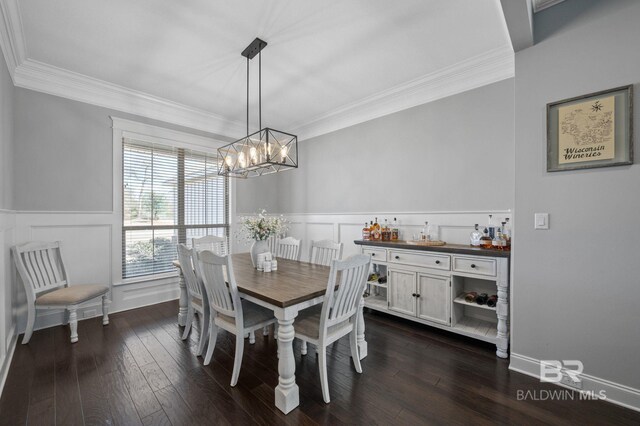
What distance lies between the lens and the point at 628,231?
172 cm

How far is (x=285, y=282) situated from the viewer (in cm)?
210

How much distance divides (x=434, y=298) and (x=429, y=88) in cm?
243

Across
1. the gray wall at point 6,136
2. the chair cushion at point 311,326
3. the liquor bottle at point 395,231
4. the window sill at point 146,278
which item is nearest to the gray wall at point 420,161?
the liquor bottle at point 395,231

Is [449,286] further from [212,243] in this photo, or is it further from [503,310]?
[212,243]

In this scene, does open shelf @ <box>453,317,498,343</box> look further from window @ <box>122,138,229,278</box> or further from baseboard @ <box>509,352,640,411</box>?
window @ <box>122,138,229,278</box>

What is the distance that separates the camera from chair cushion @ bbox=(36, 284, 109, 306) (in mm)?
2588

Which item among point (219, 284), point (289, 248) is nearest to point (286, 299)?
point (219, 284)

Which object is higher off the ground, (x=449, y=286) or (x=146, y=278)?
(x=449, y=286)

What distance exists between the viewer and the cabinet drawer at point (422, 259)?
8.84 ft

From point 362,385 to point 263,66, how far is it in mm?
3155

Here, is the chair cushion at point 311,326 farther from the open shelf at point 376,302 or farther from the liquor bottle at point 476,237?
the liquor bottle at point 476,237

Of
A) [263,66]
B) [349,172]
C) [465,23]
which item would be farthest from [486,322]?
[263,66]

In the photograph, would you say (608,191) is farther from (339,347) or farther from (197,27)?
(197,27)

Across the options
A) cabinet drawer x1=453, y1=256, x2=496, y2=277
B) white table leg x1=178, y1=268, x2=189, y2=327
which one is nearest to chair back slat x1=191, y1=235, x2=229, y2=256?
white table leg x1=178, y1=268, x2=189, y2=327
